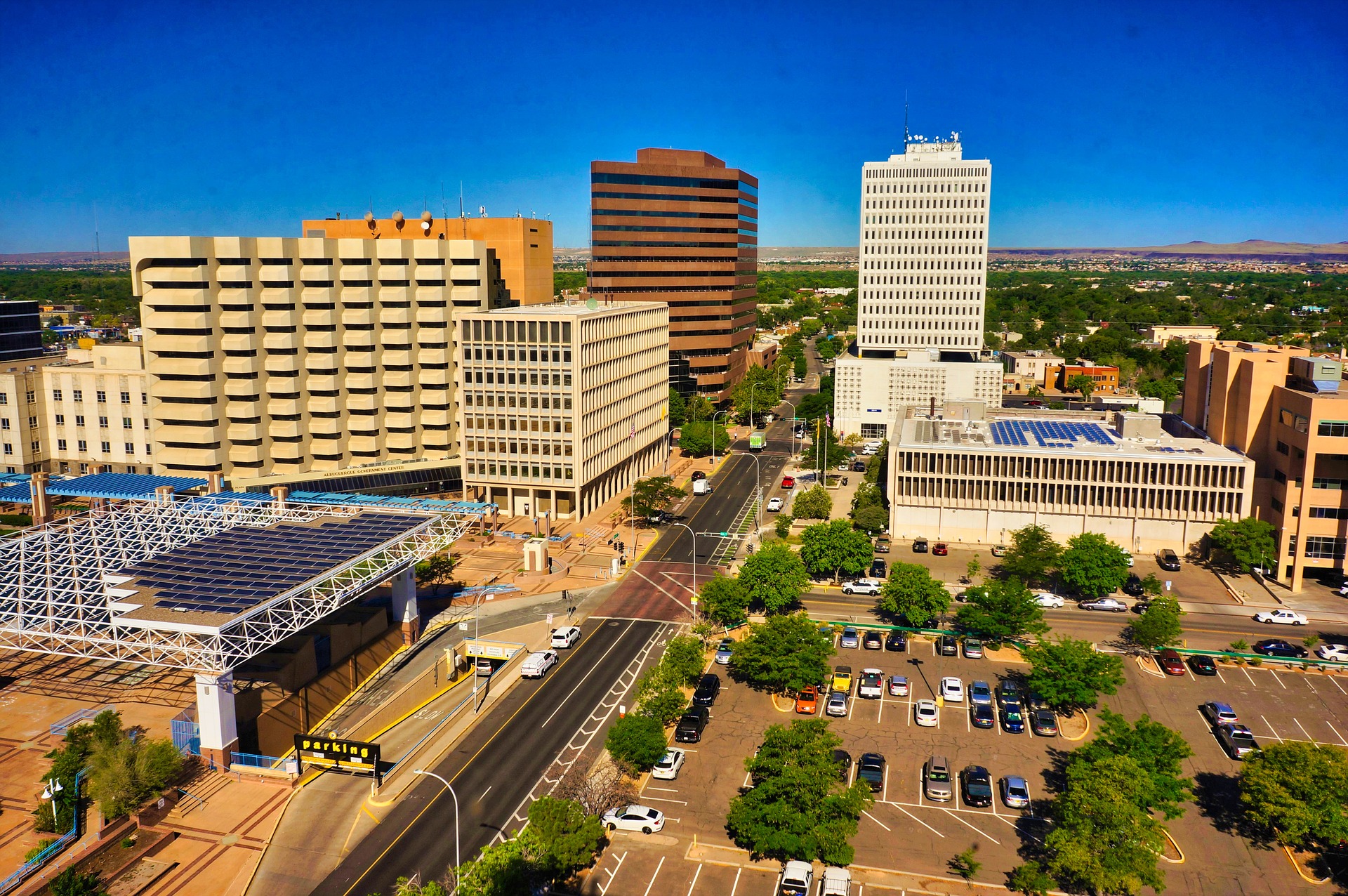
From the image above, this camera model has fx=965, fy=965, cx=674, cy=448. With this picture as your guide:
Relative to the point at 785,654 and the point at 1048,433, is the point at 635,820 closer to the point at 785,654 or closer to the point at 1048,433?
the point at 785,654

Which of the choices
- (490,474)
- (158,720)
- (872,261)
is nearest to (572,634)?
(158,720)

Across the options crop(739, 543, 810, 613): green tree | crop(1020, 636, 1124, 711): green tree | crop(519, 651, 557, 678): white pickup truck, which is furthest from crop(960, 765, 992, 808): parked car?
crop(519, 651, 557, 678): white pickup truck

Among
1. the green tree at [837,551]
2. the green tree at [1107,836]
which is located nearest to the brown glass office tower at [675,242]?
the green tree at [837,551]

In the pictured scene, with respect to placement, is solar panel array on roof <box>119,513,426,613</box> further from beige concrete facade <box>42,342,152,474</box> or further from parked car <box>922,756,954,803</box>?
beige concrete facade <box>42,342,152,474</box>

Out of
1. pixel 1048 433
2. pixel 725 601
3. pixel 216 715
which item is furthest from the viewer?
pixel 1048 433

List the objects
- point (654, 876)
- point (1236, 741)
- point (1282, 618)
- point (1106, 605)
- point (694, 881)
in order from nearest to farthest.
Answer: point (694, 881)
point (654, 876)
point (1236, 741)
point (1282, 618)
point (1106, 605)

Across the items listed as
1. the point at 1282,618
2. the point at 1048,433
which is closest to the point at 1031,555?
the point at 1282,618

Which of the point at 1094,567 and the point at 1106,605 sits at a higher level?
the point at 1094,567
